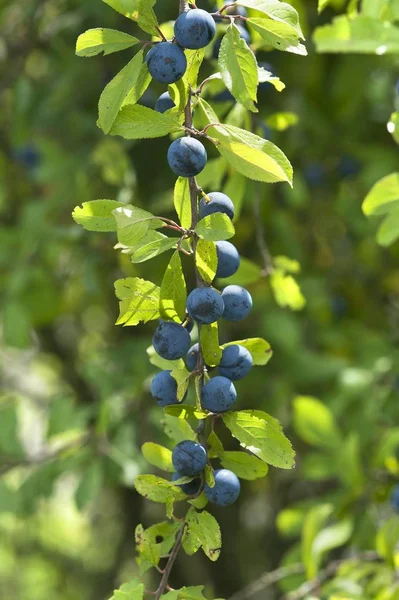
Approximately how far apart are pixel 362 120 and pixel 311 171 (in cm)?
18

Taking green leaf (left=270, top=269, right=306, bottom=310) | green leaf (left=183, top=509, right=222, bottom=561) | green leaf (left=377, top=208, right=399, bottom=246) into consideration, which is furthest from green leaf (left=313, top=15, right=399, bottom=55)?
green leaf (left=183, top=509, right=222, bottom=561)

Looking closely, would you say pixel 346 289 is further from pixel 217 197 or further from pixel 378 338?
pixel 217 197

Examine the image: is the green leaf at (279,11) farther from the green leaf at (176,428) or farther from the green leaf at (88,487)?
the green leaf at (88,487)

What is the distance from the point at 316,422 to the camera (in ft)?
5.24

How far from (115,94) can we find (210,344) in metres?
0.24

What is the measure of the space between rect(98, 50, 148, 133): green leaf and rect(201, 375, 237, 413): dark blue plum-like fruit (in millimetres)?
247

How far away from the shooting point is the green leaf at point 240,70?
754 mm

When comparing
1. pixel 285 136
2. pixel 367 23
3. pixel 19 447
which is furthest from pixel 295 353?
pixel 367 23

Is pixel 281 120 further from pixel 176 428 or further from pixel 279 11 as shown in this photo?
pixel 176 428

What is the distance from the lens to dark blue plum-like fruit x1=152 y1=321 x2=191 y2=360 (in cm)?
76

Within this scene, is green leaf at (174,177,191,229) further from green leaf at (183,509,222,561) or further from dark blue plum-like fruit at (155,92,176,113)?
green leaf at (183,509,222,561)

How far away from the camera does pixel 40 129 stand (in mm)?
1994

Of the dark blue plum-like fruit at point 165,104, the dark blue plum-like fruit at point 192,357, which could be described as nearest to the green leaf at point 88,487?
the dark blue plum-like fruit at point 192,357

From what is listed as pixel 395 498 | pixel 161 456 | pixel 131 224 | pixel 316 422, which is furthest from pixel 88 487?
pixel 131 224
